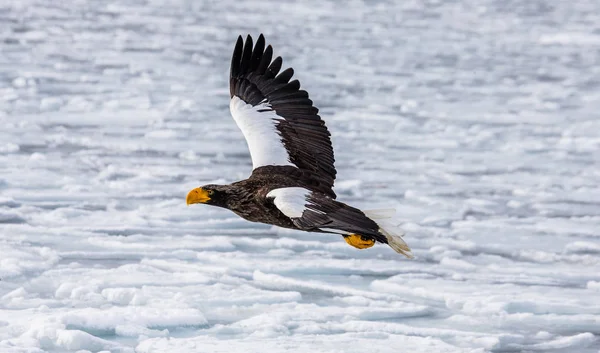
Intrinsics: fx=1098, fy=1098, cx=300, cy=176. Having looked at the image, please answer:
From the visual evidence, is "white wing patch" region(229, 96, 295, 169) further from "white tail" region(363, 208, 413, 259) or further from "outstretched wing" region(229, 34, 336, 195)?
"white tail" region(363, 208, 413, 259)

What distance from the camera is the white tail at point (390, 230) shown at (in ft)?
13.6

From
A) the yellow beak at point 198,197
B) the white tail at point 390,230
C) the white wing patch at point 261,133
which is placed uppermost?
the white wing patch at point 261,133

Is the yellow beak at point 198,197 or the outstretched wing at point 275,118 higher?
the outstretched wing at point 275,118

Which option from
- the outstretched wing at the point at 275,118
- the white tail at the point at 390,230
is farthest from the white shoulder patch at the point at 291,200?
the outstretched wing at the point at 275,118

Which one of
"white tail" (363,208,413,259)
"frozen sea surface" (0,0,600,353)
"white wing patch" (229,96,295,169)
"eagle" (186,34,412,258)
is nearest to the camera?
"eagle" (186,34,412,258)

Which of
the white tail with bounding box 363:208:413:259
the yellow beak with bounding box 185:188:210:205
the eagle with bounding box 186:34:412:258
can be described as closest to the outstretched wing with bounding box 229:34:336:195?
the eagle with bounding box 186:34:412:258

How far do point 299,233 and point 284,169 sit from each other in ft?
4.91

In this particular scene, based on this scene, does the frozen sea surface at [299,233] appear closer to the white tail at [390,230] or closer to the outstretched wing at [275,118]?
the white tail at [390,230]

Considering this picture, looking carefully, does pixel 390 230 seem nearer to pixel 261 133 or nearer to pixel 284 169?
pixel 284 169

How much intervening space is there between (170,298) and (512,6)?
52.6 ft

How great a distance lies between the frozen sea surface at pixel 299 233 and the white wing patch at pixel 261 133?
23.7 inches

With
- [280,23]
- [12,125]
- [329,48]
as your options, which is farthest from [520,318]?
[280,23]

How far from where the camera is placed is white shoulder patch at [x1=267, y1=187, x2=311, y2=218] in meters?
3.92

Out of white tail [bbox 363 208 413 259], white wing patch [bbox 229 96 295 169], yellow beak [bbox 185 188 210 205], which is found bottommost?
white tail [bbox 363 208 413 259]
